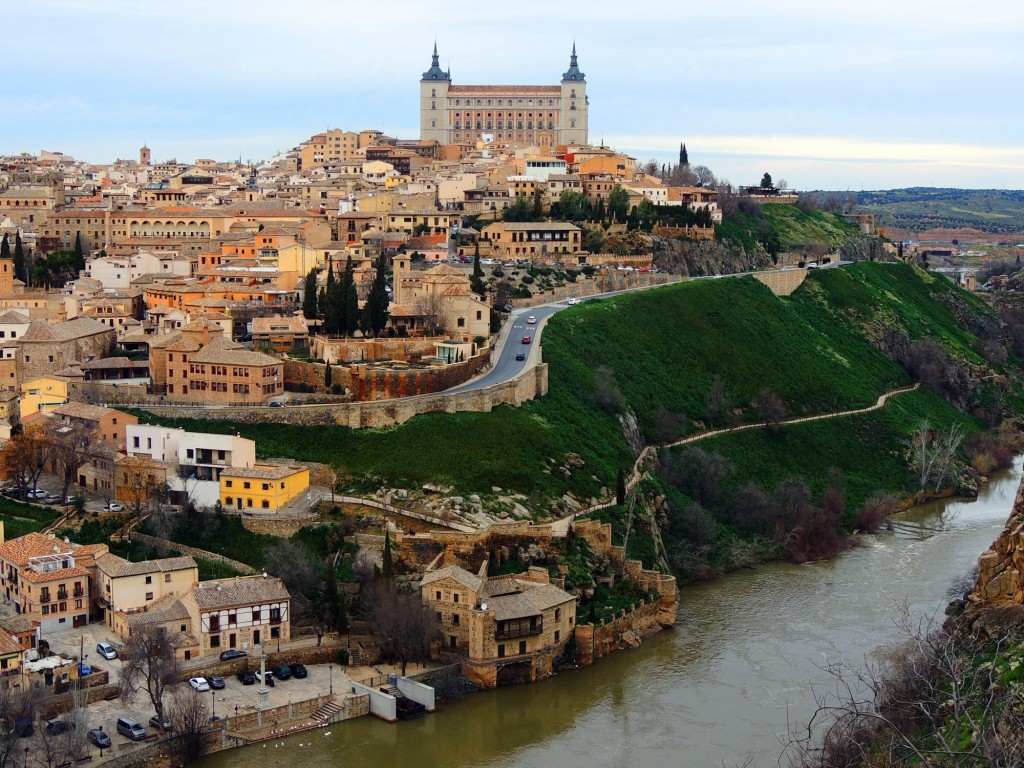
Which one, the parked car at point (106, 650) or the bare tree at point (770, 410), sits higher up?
the bare tree at point (770, 410)

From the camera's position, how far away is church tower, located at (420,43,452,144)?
4363 inches

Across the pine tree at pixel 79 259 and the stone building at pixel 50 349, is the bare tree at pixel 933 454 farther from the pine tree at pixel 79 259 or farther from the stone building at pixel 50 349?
the pine tree at pixel 79 259

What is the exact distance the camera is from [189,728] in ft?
94.9

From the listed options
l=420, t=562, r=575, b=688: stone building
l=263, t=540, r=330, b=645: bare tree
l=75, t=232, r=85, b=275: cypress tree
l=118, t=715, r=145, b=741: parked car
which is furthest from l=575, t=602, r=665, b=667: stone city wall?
l=75, t=232, r=85, b=275: cypress tree

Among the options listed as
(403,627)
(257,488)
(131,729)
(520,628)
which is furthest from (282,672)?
(257,488)

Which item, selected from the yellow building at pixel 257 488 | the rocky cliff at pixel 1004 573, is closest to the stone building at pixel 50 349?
the yellow building at pixel 257 488

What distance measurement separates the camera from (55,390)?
143 feet

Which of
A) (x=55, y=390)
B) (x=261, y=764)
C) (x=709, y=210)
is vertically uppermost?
(x=709, y=210)

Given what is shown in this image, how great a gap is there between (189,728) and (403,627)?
568cm

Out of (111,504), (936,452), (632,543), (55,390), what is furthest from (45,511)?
(936,452)

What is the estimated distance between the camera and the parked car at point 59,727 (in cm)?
2831

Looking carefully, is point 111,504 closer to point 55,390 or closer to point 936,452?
point 55,390

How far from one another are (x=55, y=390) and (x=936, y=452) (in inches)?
1207

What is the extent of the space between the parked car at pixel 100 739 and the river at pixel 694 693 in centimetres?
208
